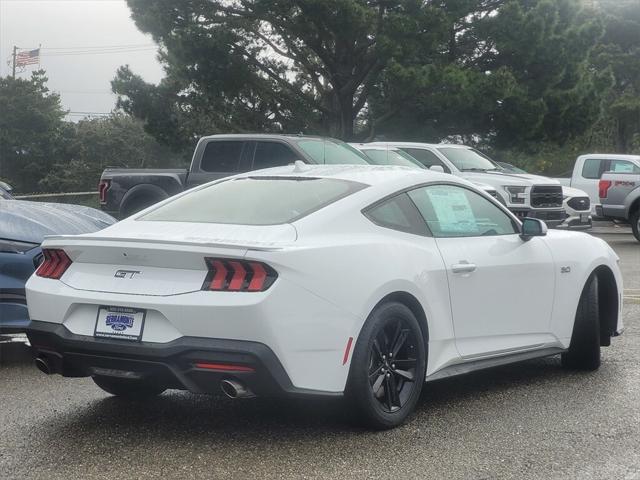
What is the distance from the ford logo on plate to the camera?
5.15 m

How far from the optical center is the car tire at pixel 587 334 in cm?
721

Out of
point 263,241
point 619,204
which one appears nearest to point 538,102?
point 619,204

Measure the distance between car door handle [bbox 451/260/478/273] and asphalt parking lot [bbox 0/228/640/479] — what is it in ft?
2.72

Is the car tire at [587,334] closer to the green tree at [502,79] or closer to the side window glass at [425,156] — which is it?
the side window glass at [425,156]

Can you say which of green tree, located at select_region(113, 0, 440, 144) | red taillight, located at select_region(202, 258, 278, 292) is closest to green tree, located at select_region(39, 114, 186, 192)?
green tree, located at select_region(113, 0, 440, 144)

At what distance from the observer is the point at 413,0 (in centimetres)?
3114

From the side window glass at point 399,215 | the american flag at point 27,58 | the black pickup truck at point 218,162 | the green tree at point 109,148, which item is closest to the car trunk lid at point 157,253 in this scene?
the side window glass at point 399,215

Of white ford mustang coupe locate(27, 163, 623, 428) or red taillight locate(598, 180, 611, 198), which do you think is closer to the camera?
white ford mustang coupe locate(27, 163, 623, 428)

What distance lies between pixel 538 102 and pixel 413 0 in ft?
18.1

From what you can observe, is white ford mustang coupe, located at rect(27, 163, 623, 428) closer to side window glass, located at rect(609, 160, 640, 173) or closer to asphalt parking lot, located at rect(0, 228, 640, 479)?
asphalt parking lot, located at rect(0, 228, 640, 479)

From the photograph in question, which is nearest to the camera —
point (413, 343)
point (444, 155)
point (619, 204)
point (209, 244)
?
point (209, 244)

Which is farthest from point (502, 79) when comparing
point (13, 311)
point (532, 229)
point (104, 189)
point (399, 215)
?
point (399, 215)

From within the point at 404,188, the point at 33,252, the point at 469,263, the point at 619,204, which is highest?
the point at 404,188

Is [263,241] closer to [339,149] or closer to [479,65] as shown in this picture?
[339,149]
